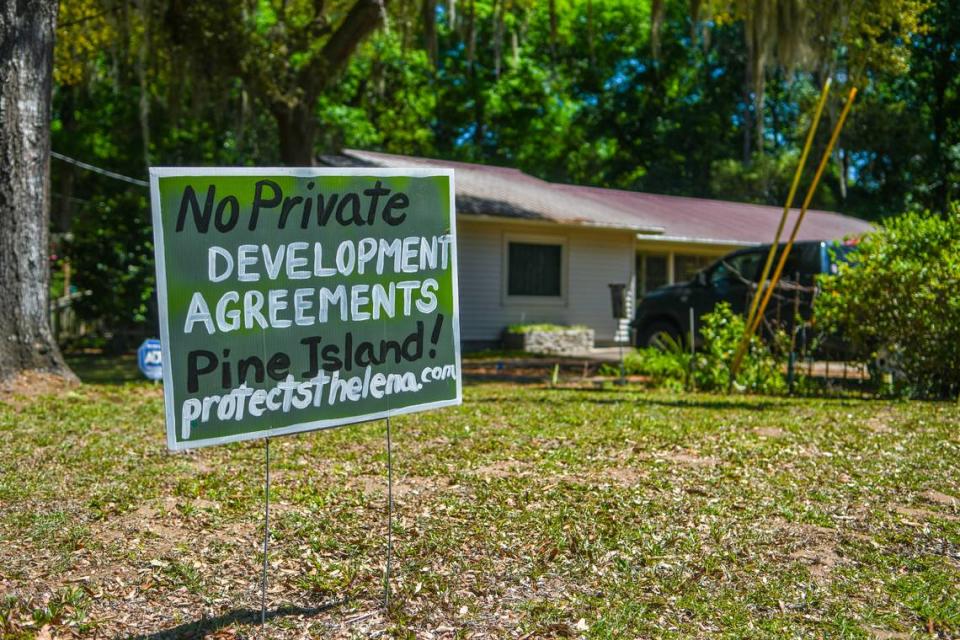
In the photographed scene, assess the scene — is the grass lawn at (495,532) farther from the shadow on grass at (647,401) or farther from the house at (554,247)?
the house at (554,247)

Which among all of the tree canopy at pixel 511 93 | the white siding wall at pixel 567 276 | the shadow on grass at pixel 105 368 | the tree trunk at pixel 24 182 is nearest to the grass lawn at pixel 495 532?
the tree trunk at pixel 24 182

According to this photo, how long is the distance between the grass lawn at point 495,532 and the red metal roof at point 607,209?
1102cm

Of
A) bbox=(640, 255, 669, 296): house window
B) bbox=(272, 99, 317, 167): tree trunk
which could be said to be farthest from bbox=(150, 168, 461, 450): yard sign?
bbox=(640, 255, 669, 296): house window

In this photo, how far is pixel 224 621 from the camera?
389 centimetres

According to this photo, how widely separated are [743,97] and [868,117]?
881 centimetres

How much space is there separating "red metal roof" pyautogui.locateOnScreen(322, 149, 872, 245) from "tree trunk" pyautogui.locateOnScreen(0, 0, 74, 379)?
30.0 ft

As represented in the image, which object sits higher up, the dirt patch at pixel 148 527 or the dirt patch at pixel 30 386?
the dirt patch at pixel 30 386

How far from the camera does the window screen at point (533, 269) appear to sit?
19.1m

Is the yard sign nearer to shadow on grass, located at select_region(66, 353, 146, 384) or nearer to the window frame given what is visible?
shadow on grass, located at select_region(66, 353, 146, 384)

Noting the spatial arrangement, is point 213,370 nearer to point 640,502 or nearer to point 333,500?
point 333,500

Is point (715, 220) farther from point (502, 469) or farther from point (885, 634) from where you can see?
point (885, 634)

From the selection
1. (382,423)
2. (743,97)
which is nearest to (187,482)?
(382,423)

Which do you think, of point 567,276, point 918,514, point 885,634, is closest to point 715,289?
point 567,276

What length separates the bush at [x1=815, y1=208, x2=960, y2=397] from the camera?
9383mm
